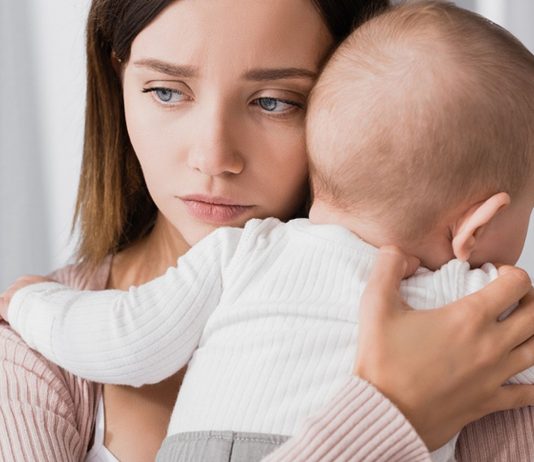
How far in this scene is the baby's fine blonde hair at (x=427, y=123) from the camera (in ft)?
4.55

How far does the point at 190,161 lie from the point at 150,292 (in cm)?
22

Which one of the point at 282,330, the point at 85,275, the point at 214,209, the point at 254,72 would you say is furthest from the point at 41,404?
the point at 254,72

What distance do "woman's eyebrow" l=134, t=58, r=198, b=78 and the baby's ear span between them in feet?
1.53

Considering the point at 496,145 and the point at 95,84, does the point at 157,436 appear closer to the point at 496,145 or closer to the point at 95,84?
the point at 95,84

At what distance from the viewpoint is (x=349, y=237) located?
1.44m

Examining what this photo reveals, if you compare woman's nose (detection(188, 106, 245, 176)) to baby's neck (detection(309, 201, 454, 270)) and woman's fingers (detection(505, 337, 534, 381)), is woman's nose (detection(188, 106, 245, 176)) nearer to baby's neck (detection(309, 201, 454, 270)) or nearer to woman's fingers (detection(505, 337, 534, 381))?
baby's neck (detection(309, 201, 454, 270))

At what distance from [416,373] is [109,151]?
0.87m

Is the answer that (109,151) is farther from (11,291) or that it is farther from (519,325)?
(519,325)

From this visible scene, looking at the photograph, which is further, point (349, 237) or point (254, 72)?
point (254, 72)

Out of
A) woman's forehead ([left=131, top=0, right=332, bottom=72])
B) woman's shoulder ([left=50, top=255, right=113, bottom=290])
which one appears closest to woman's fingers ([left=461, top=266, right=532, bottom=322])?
woman's forehead ([left=131, top=0, right=332, bottom=72])

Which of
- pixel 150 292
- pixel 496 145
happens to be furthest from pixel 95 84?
pixel 496 145

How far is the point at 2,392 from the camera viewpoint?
1718 millimetres

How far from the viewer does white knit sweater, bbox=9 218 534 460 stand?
1354mm

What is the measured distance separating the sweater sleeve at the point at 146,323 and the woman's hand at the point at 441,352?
0.25m
